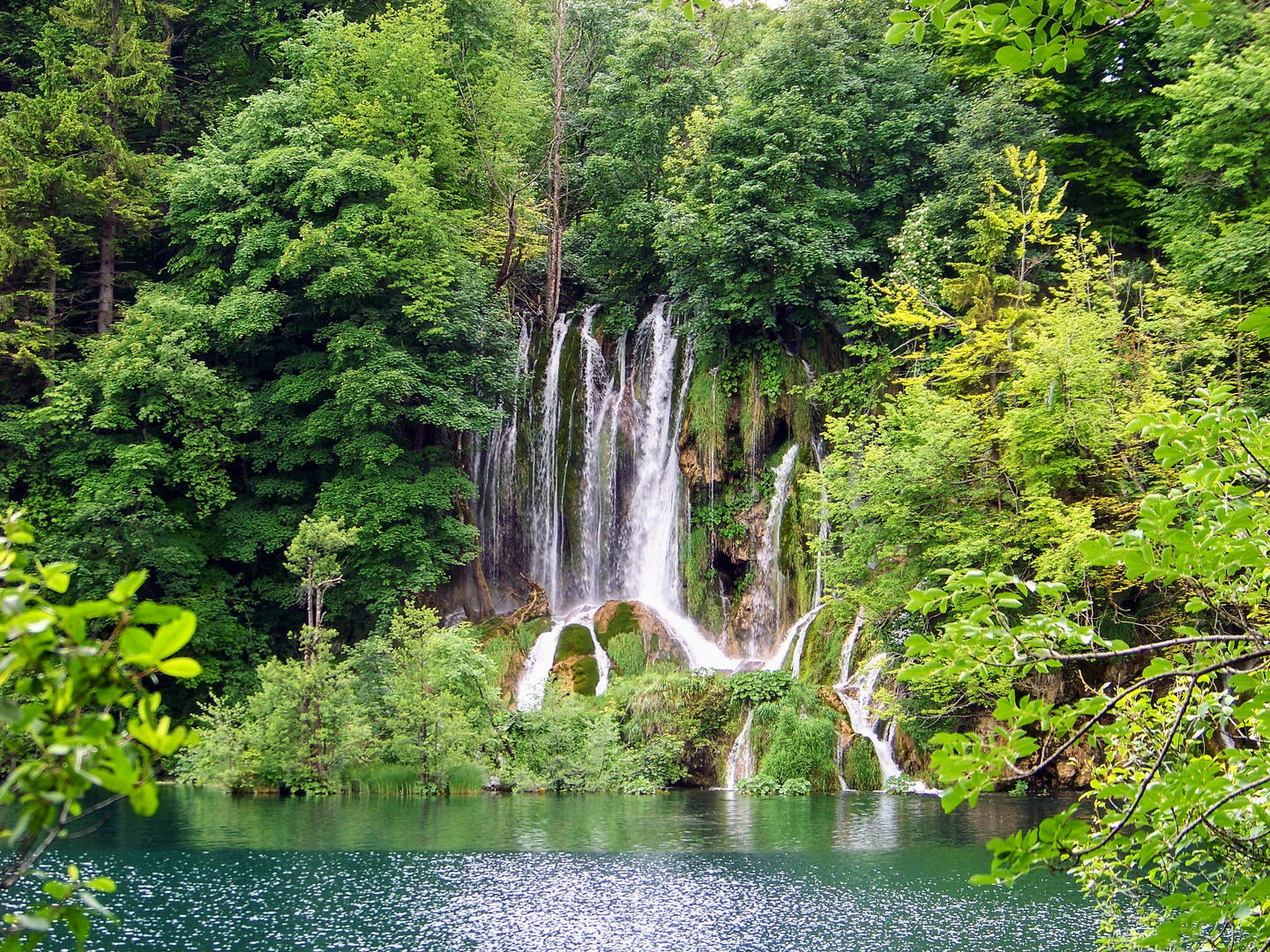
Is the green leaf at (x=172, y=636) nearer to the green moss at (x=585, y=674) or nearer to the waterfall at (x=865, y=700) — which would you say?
the waterfall at (x=865, y=700)

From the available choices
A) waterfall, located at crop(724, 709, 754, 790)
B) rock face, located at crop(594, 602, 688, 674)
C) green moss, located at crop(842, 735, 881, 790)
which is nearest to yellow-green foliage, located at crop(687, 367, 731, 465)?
rock face, located at crop(594, 602, 688, 674)

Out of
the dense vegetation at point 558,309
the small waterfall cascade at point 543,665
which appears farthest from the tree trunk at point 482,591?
the small waterfall cascade at point 543,665

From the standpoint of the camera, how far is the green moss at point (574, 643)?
2161cm

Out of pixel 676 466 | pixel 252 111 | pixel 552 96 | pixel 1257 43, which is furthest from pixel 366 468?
pixel 1257 43

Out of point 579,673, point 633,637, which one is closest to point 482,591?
point 579,673

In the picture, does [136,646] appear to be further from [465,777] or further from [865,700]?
[865,700]

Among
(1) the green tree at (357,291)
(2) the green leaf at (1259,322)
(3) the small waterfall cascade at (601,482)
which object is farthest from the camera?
(3) the small waterfall cascade at (601,482)

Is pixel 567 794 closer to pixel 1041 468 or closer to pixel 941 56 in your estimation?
pixel 1041 468

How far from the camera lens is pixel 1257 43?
1753 cm

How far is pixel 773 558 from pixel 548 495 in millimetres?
5894

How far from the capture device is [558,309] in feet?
92.9

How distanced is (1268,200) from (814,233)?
8.59m

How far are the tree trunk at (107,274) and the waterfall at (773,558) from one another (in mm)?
15940

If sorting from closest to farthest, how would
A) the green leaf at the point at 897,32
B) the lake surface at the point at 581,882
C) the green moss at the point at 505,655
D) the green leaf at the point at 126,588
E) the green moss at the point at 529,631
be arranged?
the green leaf at the point at 126,588
the green leaf at the point at 897,32
the lake surface at the point at 581,882
the green moss at the point at 505,655
the green moss at the point at 529,631
